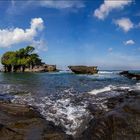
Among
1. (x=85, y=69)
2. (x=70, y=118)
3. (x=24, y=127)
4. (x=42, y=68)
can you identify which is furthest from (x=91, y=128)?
(x=42, y=68)

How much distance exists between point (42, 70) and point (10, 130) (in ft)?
391

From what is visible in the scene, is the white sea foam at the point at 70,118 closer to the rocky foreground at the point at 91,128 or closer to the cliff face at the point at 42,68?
the rocky foreground at the point at 91,128

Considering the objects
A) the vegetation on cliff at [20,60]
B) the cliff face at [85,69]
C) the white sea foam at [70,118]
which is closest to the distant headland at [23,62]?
the vegetation on cliff at [20,60]

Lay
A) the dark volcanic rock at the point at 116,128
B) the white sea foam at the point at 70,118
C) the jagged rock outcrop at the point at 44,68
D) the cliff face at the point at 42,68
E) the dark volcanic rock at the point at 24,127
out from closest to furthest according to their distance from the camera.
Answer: the dark volcanic rock at the point at 116,128
the dark volcanic rock at the point at 24,127
the white sea foam at the point at 70,118
the jagged rock outcrop at the point at 44,68
the cliff face at the point at 42,68

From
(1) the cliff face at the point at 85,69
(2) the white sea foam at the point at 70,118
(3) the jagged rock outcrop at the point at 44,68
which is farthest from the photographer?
(3) the jagged rock outcrop at the point at 44,68

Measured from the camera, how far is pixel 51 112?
14219 millimetres

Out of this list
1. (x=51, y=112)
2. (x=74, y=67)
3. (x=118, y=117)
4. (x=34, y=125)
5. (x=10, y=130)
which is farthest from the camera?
(x=74, y=67)

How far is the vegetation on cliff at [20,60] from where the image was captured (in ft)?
423

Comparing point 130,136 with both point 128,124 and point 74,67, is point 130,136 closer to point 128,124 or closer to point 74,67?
point 128,124

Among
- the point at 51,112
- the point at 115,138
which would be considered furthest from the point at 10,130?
the point at 51,112

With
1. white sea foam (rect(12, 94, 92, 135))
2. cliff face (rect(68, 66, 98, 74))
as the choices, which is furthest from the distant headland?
white sea foam (rect(12, 94, 92, 135))

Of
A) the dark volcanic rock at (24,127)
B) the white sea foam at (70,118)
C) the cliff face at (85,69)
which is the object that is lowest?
the white sea foam at (70,118)

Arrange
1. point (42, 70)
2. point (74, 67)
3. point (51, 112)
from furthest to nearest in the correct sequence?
point (42, 70) < point (74, 67) < point (51, 112)

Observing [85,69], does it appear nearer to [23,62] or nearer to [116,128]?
[23,62]
